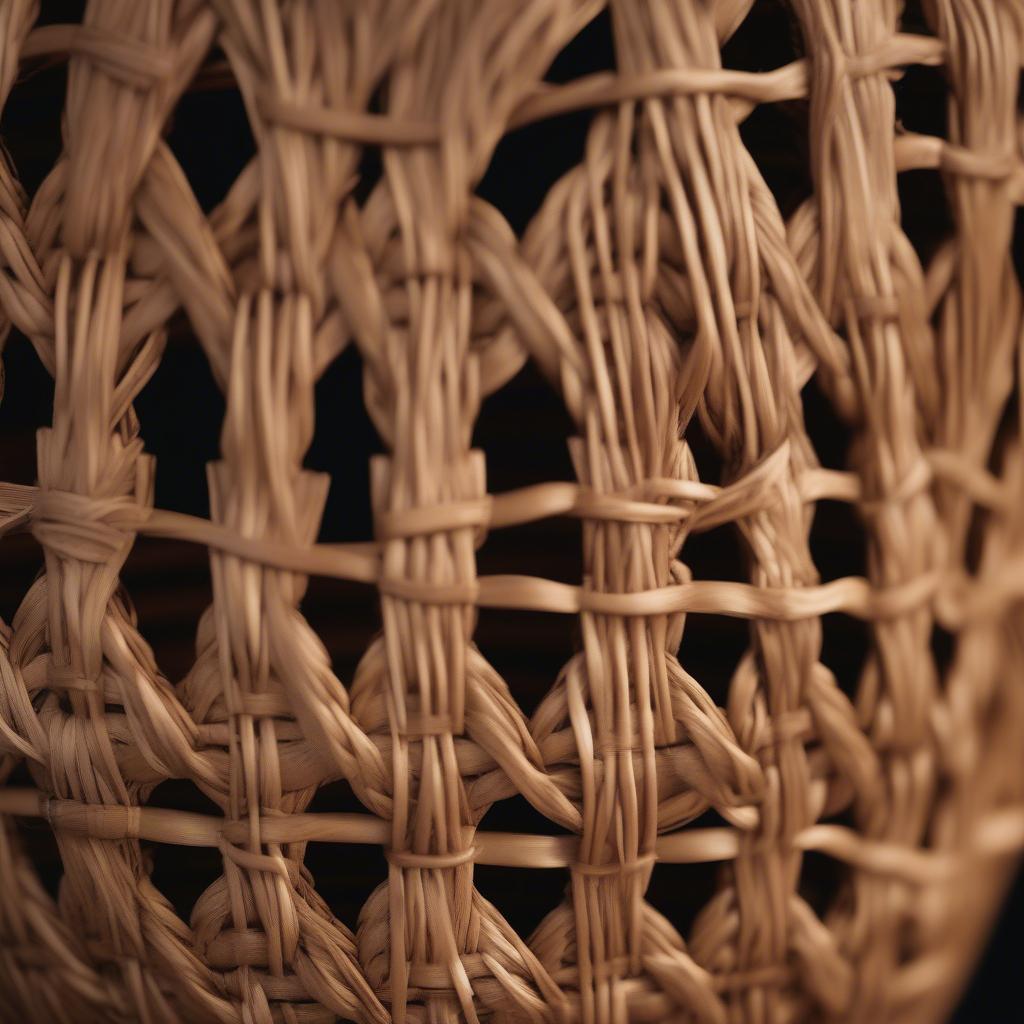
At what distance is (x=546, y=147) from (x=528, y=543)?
0.21 metres

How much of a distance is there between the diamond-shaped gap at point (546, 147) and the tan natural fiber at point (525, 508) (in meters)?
0.07

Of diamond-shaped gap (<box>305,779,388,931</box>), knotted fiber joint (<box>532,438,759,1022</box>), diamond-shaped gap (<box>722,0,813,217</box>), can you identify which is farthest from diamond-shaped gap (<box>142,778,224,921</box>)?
diamond-shaped gap (<box>722,0,813,217</box>)

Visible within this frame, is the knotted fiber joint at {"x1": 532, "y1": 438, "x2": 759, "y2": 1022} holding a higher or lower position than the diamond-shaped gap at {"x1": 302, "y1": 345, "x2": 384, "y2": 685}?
lower

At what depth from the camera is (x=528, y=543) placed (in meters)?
0.52

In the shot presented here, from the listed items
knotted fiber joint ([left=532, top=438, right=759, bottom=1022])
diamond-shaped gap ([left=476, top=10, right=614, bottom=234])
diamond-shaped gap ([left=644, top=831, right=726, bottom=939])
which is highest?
diamond-shaped gap ([left=476, top=10, right=614, bottom=234])

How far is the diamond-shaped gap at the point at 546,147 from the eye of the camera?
0.35 metres

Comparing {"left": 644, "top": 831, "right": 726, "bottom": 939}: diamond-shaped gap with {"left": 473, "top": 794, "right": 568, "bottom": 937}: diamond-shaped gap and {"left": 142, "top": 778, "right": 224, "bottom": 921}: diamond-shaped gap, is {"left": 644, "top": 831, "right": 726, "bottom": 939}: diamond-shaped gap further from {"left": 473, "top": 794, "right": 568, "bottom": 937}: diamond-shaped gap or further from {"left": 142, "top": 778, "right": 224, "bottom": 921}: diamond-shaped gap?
{"left": 142, "top": 778, "right": 224, "bottom": 921}: diamond-shaped gap

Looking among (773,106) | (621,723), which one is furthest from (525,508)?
(773,106)

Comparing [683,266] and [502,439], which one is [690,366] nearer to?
[683,266]

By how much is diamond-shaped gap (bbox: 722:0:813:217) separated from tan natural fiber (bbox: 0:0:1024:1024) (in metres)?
0.01

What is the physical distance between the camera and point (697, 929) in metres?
0.33

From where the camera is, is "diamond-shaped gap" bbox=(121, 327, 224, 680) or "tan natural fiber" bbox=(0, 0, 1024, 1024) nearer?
"tan natural fiber" bbox=(0, 0, 1024, 1024)

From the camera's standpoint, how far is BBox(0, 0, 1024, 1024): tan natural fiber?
28 cm

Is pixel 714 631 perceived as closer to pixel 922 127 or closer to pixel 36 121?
pixel 922 127
